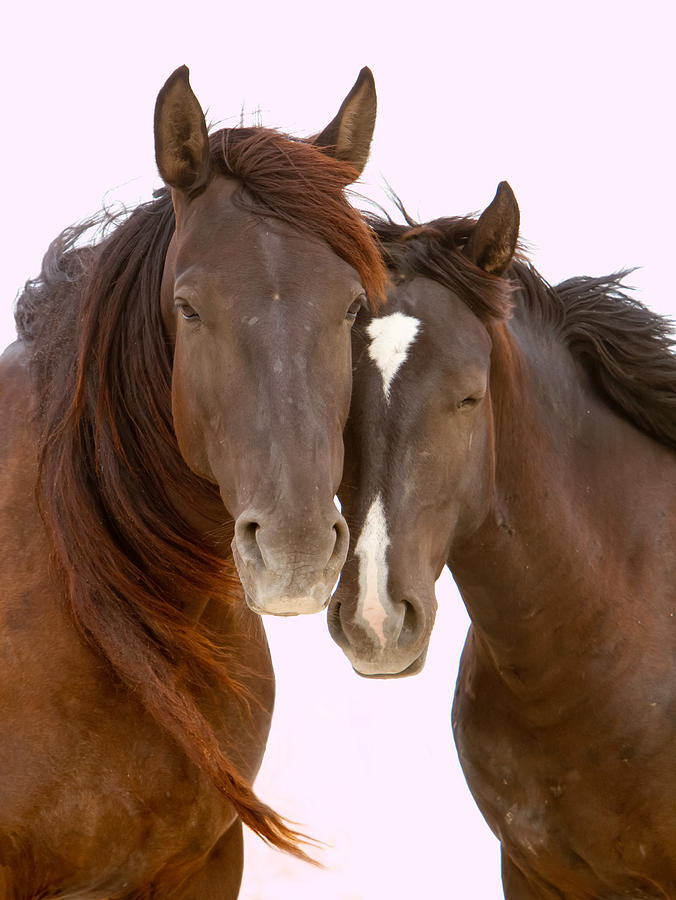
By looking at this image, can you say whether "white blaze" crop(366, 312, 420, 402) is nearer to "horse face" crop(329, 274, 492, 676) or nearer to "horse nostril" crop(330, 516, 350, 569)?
"horse face" crop(329, 274, 492, 676)

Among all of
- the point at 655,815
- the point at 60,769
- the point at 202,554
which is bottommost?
the point at 655,815

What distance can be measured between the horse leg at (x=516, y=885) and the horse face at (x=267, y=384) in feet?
4.71

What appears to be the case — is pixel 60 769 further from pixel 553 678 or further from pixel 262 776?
pixel 262 776

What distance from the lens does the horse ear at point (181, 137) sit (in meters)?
2.23

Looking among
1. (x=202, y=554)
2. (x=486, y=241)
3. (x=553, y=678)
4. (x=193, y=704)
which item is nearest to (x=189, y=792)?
(x=193, y=704)

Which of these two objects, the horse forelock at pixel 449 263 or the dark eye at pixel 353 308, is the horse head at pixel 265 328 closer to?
the dark eye at pixel 353 308

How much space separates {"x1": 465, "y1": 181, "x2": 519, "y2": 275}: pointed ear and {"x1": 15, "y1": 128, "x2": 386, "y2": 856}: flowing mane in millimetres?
370

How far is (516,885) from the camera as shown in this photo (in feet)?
9.86

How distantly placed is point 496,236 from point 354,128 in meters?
0.43

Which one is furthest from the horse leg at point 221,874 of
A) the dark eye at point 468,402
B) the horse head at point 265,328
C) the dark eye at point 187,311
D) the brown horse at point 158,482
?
the dark eye at point 187,311

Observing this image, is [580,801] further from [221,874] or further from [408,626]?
[221,874]

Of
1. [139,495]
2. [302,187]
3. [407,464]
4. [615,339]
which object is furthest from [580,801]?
[302,187]

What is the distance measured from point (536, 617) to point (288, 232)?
1.20 metres

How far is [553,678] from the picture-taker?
9.05 feet
